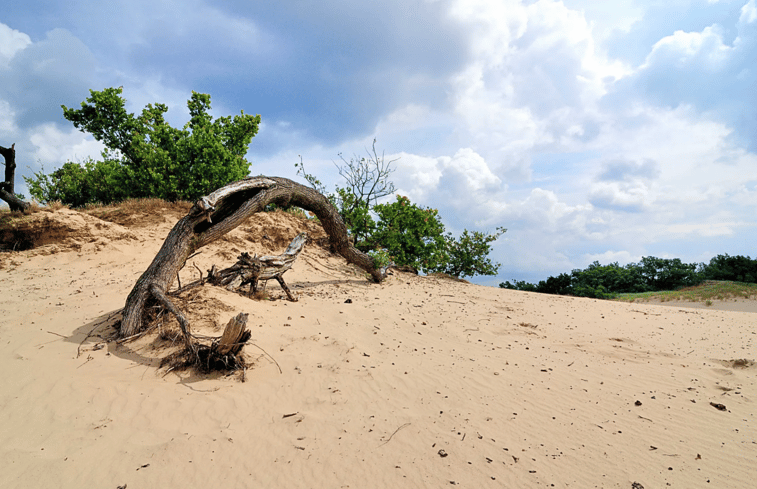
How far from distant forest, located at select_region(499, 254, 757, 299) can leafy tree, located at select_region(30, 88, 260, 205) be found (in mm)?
14540

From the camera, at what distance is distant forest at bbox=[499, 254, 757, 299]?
58.2 feet

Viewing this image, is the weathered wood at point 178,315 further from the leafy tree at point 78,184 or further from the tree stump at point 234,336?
the leafy tree at point 78,184

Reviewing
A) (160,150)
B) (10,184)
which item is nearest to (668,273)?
(160,150)

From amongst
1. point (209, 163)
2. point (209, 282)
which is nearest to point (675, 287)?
point (209, 282)

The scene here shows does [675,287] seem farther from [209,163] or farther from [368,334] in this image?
[209,163]

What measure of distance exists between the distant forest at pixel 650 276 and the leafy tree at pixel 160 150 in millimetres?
14540

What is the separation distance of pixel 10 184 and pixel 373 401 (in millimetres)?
15820

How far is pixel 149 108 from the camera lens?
20.3 meters

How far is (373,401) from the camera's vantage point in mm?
4344

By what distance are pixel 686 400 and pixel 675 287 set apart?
17.6 meters

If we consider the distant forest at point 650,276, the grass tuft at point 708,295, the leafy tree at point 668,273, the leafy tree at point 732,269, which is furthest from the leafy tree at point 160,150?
the leafy tree at point 732,269

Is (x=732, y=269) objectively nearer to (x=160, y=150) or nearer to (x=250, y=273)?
(x=250, y=273)

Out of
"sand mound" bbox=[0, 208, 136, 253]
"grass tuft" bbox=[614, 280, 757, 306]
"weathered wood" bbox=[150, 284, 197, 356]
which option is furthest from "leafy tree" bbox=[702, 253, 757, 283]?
"sand mound" bbox=[0, 208, 136, 253]

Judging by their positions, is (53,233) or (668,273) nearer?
(53,233)
